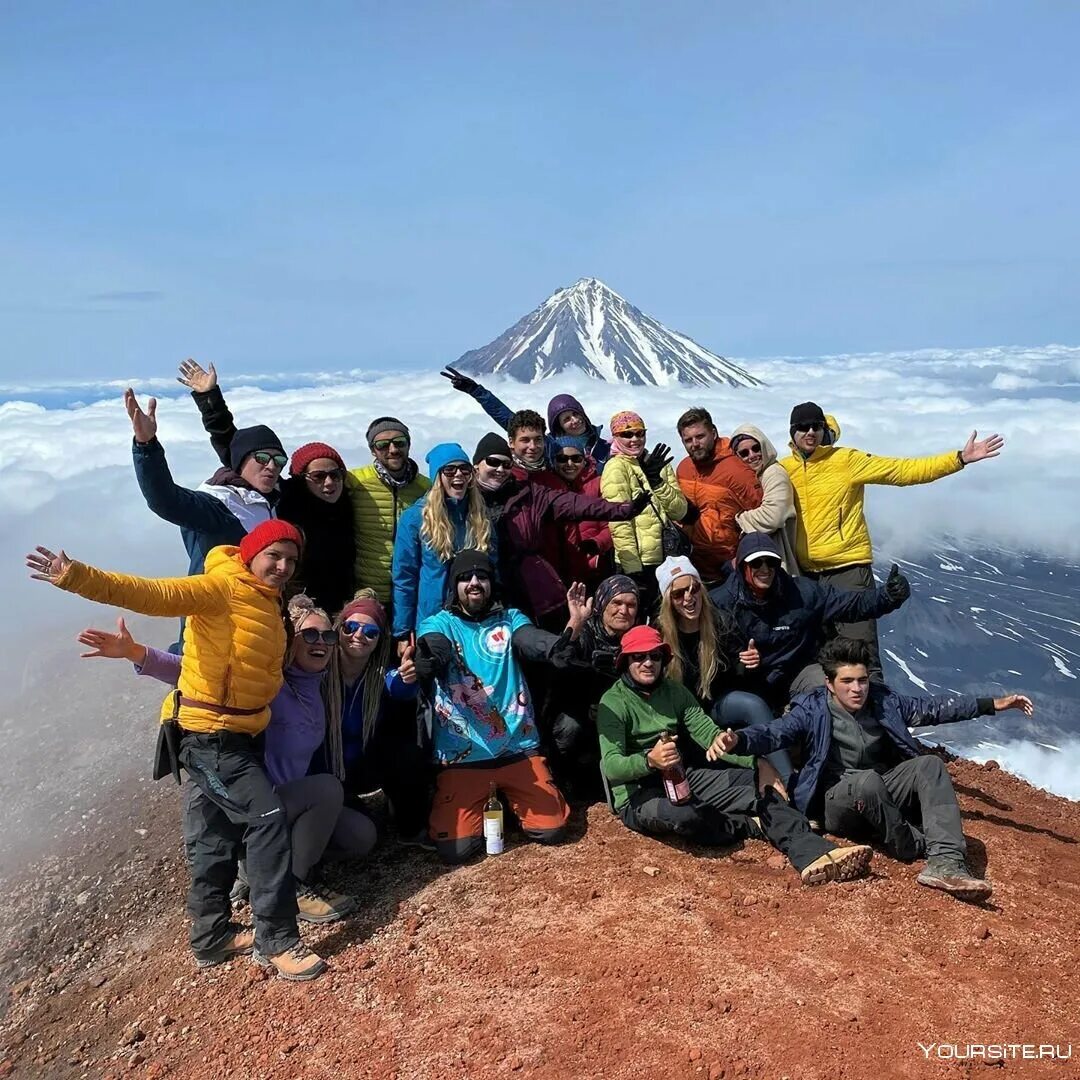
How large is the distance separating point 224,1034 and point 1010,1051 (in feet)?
14.7

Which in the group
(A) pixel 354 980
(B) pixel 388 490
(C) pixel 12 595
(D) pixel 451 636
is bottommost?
(C) pixel 12 595

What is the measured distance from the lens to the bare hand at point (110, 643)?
502cm

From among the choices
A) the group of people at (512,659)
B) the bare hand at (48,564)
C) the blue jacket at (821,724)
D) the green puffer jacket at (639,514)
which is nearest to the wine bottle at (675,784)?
the group of people at (512,659)

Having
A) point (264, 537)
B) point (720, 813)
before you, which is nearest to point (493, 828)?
point (720, 813)

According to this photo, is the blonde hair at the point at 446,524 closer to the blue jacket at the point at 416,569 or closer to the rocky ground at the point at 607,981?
the blue jacket at the point at 416,569

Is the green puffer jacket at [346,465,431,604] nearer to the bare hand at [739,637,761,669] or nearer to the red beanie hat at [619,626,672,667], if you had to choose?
the red beanie hat at [619,626,672,667]

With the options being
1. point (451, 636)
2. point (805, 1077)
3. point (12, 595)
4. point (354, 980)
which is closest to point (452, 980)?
point (354, 980)

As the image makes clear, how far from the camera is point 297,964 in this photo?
17.4ft

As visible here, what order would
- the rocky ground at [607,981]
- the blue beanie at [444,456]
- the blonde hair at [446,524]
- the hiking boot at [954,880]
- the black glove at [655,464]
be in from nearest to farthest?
the rocky ground at [607,981], the hiking boot at [954,880], the blonde hair at [446,524], the blue beanie at [444,456], the black glove at [655,464]

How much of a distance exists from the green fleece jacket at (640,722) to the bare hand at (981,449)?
4.01 m

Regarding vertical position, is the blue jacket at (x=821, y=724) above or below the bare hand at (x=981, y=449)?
below

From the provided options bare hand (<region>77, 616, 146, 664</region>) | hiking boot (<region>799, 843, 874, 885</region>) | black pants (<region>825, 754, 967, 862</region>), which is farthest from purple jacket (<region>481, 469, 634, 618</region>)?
bare hand (<region>77, 616, 146, 664</region>)

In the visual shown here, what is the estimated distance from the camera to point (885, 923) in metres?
5.41

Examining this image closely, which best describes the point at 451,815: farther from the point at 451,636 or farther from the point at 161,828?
the point at 161,828
